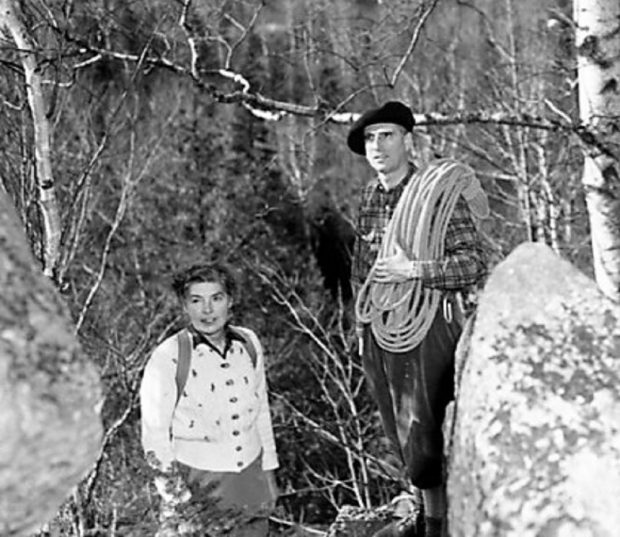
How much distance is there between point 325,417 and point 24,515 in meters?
11.1

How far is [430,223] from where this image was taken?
2.77 meters

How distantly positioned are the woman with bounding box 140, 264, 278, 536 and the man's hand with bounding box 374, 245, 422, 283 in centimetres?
42

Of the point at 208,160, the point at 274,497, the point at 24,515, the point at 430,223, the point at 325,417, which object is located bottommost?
the point at 325,417

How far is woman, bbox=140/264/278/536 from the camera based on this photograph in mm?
2787

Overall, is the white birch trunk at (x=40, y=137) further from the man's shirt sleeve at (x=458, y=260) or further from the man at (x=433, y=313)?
the man's shirt sleeve at (x=458, y=260)

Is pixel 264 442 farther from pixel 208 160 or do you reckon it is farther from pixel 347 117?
pixel 208 160

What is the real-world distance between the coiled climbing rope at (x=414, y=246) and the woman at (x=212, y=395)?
14.3 inches

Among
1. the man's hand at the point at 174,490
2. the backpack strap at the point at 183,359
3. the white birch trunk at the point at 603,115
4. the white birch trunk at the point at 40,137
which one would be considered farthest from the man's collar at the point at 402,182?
the man's hand at the point at 174,490

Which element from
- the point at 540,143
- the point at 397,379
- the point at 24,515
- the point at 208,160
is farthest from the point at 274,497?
the point at 208,160

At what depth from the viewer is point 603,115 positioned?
12.5ft

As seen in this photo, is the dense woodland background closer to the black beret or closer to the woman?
the black beret

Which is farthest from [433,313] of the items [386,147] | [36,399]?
[36,399]

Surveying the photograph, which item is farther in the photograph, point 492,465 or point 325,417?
point 325,417

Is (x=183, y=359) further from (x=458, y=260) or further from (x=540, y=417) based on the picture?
(x=540, y=417)
